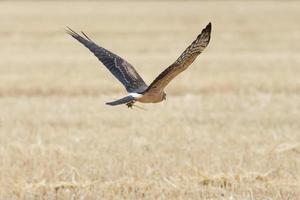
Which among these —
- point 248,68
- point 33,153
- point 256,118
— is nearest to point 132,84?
point 33,153

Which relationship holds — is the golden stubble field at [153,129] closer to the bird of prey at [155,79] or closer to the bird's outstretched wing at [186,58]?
the bird of prey at [155,79]

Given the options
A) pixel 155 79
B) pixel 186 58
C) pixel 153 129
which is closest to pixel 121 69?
pixel 155 79

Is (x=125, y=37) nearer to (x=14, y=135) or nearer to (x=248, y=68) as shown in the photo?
(x=248, y=68)

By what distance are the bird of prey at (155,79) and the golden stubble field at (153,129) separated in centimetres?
108

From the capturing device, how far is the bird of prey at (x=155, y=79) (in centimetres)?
546

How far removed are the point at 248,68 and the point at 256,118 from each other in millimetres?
6213

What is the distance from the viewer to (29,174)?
7906 mm

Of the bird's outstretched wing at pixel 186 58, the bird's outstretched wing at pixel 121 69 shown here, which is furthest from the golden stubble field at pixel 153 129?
the bird's outstretched wing at pixel 186 58

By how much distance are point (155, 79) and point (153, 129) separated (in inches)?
185

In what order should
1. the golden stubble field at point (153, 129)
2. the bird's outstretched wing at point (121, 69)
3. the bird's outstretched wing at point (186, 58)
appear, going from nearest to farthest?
the bird's outstretched wing at point (186, 58), the bird's outstretched wing at point (121, 69), the golden stubble field at point (153, 129)

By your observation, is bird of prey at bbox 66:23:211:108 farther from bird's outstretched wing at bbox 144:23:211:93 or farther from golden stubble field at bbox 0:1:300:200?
golden stubble field at bbox 0:1:300:200

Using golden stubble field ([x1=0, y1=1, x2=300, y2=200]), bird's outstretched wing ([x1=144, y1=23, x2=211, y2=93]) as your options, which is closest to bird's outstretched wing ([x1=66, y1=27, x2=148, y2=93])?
bird's outstretched wing ([x1=144, y1=23, x2=211, y2=93])

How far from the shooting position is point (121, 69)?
272 inches

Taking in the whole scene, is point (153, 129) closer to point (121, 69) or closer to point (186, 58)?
point (121, 69)
